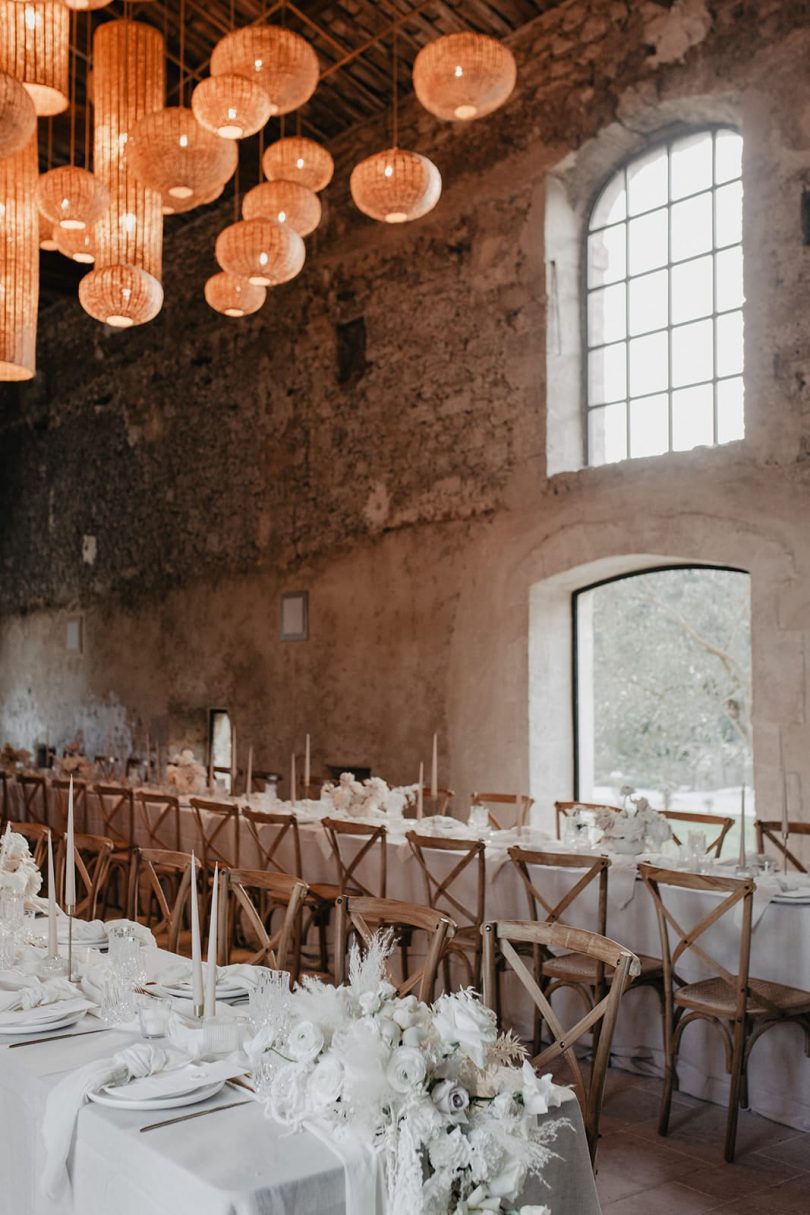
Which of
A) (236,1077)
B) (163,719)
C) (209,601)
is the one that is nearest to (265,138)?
(209,601)

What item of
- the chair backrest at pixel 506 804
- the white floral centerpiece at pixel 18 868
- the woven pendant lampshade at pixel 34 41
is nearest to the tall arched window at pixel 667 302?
the chair backrest at pixel 506 804

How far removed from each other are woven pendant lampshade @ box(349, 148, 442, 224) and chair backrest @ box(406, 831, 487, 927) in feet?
10.2

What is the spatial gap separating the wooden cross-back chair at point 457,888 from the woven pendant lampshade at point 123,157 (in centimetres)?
309

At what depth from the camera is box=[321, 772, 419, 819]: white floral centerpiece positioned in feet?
23.4

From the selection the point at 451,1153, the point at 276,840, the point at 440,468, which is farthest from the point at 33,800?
the point at 451,1153

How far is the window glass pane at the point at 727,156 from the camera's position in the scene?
7.98 m

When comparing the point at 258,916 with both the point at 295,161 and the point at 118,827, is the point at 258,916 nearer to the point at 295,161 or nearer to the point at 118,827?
the point at 295,161

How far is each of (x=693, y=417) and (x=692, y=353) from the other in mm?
473

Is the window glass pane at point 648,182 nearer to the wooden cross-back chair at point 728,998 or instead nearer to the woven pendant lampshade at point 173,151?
the woven pendant lampshade at point 173,151

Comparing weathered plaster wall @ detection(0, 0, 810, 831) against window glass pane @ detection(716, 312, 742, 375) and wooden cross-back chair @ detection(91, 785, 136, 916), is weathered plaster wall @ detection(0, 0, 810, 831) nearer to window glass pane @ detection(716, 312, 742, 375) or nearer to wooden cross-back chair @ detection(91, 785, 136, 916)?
window glass pane @ detection(716, 312, 742, 375)

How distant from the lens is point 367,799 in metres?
7.30

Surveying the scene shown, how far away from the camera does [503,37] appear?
361 inches

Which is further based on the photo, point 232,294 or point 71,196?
point 232,294

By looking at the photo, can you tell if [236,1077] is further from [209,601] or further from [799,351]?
[209,601]
